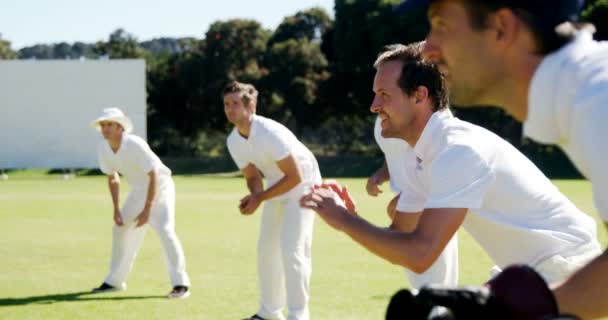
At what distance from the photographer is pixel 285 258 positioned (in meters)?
9.29

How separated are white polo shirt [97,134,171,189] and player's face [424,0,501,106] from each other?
942 cm

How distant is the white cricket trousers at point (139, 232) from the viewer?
1147 centimetres

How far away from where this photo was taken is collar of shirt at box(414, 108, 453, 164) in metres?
4.49

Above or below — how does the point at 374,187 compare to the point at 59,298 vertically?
above

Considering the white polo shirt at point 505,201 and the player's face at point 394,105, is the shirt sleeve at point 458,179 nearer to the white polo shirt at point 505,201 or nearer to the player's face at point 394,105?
the white polo shirt at point 505,201

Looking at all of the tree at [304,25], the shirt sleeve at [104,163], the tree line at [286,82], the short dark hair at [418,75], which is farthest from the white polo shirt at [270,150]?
the tree at [304,25]

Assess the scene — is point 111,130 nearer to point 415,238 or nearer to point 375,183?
point 375,183

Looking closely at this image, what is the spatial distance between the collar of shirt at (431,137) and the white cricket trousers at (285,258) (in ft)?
14.6

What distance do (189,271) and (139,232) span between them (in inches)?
52.6

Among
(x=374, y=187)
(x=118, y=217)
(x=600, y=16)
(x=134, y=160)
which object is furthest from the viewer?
(x=600, y=16)

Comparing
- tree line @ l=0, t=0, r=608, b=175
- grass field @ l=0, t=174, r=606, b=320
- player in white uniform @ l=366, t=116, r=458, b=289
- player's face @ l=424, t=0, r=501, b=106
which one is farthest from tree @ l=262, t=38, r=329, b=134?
player's face @ l=424, t=0, r=501, b=106

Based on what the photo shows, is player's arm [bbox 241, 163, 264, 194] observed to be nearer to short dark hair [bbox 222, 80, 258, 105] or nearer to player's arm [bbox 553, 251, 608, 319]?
short dark hair [bbox 222, 80, 258, 105]

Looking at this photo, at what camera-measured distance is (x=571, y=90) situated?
2068mm

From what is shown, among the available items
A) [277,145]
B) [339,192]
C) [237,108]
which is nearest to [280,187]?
[277,145]
